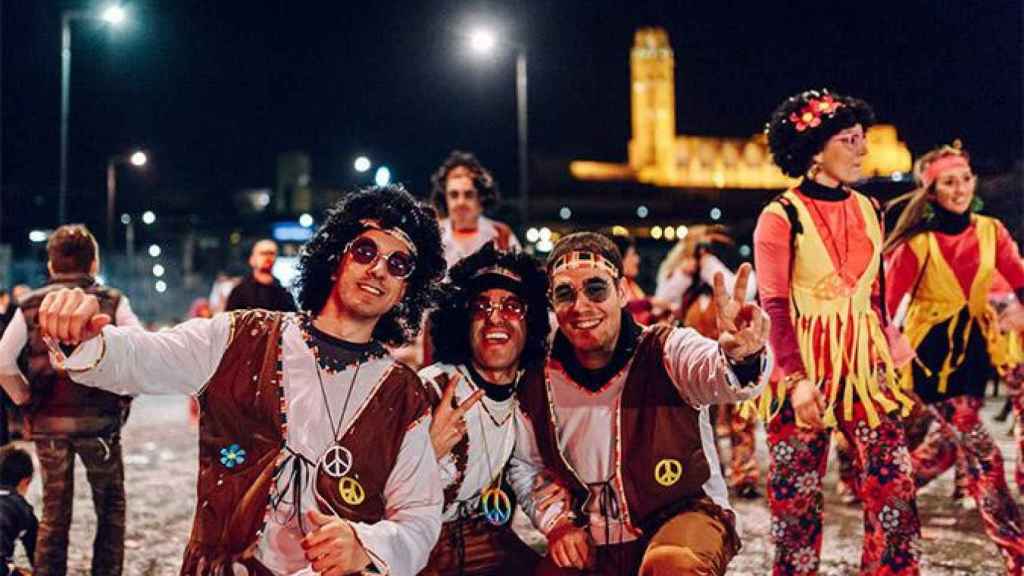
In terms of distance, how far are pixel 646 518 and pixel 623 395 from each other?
42 centimetres

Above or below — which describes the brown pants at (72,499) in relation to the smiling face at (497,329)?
below

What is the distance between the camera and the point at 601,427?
346 cm

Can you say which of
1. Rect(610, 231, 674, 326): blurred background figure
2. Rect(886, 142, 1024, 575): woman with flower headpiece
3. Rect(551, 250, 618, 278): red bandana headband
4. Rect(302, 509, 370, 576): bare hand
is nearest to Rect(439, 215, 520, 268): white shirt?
Rect(610, 231, 674, 326): blurred background figure

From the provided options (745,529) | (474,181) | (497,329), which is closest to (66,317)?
(497,329)

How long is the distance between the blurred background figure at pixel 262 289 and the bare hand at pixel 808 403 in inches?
172

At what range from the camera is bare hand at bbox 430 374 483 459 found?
3332mm

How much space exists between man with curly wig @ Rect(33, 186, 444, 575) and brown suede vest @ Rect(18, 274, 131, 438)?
6.88 ft

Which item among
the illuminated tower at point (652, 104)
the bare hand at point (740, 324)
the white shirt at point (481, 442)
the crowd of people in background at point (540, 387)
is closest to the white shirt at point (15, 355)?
the crowd of people in background at point (540, 387)

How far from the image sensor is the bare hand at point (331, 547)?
250 centimetres

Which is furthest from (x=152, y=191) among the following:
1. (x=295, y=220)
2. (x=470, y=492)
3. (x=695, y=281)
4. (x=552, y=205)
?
(x=470, y=492)

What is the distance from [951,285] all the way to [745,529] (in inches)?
77.3

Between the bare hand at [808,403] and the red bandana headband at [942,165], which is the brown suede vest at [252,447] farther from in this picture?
the red bandana headband at [942,165]

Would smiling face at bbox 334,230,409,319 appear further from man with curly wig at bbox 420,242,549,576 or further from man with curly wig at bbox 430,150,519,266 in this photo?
man with curly wig at bbox 430,150,519,266

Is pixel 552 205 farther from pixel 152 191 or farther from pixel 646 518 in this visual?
pixel 646 518
